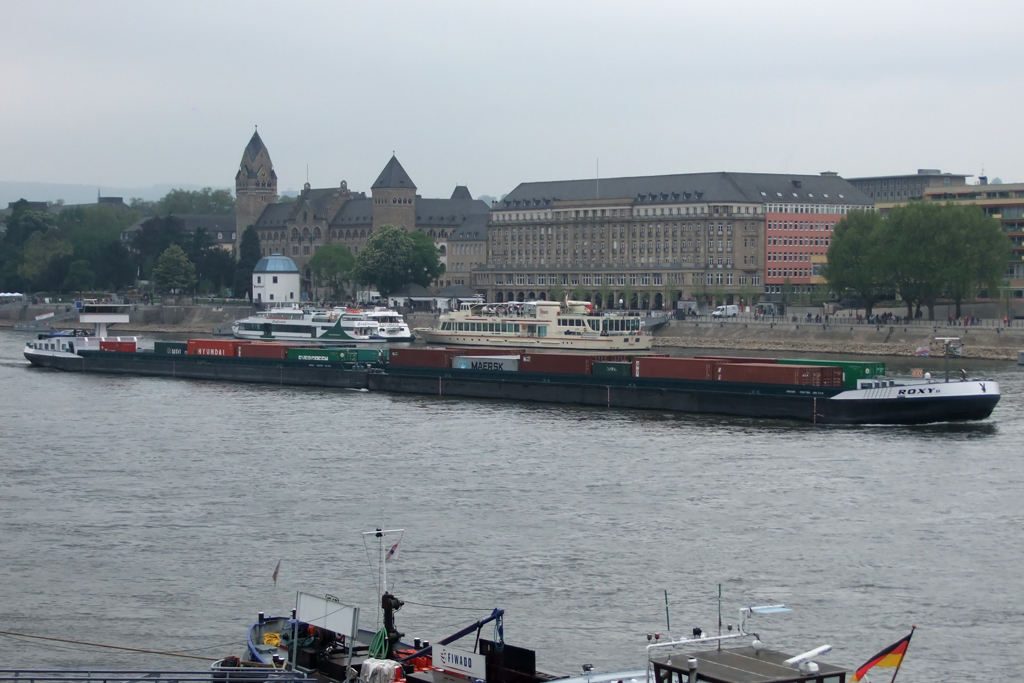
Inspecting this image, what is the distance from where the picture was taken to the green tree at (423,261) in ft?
570

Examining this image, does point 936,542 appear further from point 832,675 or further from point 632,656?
point 832,675

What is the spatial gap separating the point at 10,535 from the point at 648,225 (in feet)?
427

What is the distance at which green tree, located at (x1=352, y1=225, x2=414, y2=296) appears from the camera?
171 meters

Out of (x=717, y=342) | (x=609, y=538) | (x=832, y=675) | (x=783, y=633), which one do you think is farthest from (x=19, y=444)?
(x=717, y=342)

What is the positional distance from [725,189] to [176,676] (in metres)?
139

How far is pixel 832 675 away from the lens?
61.4 feet

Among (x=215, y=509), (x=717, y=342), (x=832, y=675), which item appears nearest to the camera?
(x=832, y=675)

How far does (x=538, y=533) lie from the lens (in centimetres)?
3794

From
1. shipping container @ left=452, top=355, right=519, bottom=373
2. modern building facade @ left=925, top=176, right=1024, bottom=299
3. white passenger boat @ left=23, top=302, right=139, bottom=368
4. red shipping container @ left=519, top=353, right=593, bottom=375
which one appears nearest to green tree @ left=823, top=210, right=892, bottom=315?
modern building facade @ left=925, top=176, right=1024, bottom=299

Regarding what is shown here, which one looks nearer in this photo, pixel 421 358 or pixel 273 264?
pixel 421 358

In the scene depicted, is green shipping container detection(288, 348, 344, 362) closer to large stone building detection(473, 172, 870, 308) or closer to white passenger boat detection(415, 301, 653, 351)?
white passenger boat detection(415, 301, 653, 351)

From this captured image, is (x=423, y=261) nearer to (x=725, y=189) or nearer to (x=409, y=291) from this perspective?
(x=409, y=291)

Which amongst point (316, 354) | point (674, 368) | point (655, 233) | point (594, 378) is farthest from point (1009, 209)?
point (594, 378)

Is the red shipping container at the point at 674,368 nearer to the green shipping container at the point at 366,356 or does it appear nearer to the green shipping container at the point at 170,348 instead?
the green shipping container at the point at 366,356
